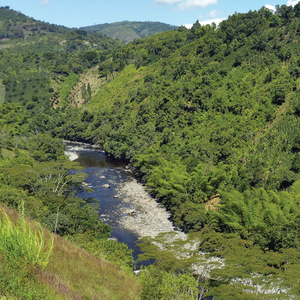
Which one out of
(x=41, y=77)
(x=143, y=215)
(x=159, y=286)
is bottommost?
(x=143, y=215)

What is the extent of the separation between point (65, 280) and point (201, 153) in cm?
5259

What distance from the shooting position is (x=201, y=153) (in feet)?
198

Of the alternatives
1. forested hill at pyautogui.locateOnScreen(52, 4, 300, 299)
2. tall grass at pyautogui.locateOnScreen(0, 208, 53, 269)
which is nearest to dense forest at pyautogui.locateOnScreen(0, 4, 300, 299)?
forested hill at pyautogui.locateOnScreen(52, 4, 300, 299)

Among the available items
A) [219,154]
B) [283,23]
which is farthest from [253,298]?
[283,23]

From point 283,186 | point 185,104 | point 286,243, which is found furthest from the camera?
point 185,104

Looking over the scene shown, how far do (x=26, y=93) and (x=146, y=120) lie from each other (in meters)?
92.5

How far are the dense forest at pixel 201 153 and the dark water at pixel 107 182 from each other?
14.3ft

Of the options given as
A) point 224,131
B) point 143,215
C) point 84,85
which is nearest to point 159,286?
point 143,215

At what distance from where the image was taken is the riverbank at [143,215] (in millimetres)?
43031

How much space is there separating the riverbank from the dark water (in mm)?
1206

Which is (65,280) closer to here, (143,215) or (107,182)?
(143,215)

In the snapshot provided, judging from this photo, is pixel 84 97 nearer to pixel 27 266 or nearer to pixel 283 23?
pixel 283 23

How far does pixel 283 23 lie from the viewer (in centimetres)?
8969

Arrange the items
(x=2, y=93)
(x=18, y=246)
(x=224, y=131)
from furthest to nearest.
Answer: (x=2, y=93)
(x=224, y=131)
(x=18, y=246)
